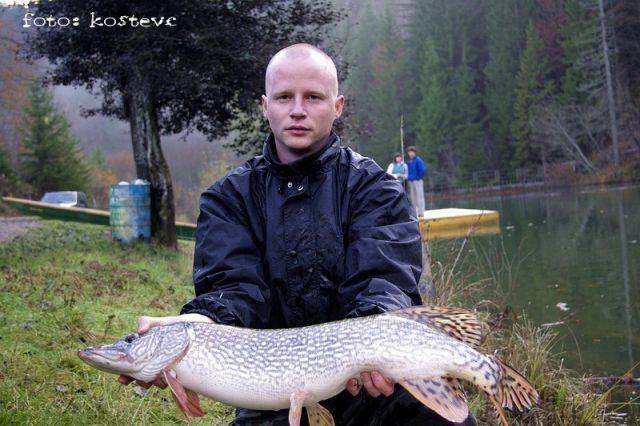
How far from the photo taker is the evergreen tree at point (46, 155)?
3198 cm

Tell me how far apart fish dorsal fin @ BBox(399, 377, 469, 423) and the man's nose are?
132 cm

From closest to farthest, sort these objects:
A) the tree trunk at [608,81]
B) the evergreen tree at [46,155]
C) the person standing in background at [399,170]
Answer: the person standing in background at [399,170] < the evergreen tree at [46,155] < the tree trunk at [608,81]

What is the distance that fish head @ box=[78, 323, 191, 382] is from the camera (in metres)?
2.37

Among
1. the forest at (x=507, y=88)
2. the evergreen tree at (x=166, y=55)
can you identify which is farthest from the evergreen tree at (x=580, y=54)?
→ the evergreen tree at (x=166, y=55)

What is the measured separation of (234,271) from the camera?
2.80 m

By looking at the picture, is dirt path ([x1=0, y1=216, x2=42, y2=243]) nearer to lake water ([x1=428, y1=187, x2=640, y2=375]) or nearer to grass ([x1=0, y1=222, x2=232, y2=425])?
grass ([x1=0, y1=222, x2=232, y2=425])

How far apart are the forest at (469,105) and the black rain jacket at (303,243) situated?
49.3ft

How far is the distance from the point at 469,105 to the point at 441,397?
5317 centimetres

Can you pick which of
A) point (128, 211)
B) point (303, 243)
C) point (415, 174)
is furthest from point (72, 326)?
point (415, 174)

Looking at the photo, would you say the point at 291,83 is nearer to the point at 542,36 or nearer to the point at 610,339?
the point at 610,339

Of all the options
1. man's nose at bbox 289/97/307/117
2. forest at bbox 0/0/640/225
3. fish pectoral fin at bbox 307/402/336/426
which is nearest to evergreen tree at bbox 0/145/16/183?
forest at bbox 0/0/640/225

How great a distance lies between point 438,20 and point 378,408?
6130cm

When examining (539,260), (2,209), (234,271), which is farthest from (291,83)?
(2,209)

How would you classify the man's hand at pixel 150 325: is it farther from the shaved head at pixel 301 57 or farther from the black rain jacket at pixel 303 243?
the shaved head at pixel 301 57
